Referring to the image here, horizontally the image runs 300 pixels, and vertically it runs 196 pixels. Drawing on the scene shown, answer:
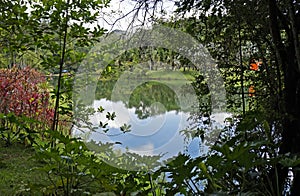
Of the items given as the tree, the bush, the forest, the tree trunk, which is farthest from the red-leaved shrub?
the tree trunk

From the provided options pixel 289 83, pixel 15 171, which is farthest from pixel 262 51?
pixel 15 171

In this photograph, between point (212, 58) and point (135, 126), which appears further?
point (135, 126)

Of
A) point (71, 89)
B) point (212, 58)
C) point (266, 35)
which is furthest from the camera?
point (71, 89)

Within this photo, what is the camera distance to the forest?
1147 mm

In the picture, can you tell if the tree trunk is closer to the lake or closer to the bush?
the lake

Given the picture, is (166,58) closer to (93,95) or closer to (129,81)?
(129,81)

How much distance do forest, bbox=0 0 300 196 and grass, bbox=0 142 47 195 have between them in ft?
0.05

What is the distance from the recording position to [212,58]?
155 cm

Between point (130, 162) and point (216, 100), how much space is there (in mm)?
526

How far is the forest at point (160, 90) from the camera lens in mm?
1147

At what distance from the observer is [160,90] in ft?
5.05

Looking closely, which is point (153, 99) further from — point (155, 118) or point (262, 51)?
point (262, 51)

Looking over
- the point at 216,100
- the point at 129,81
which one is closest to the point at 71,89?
the point at 129,81

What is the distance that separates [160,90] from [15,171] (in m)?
1.05
